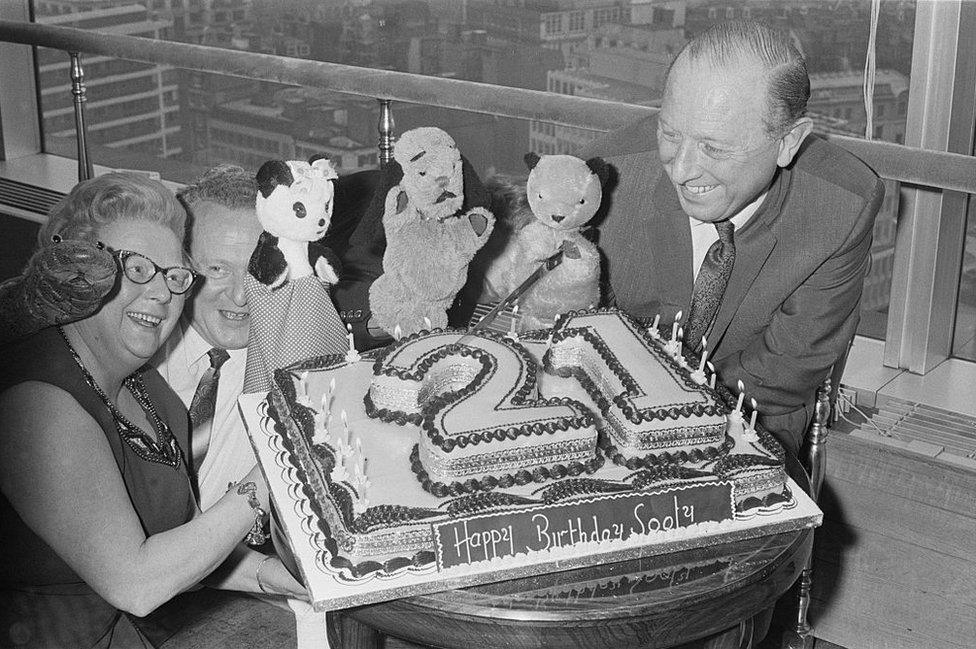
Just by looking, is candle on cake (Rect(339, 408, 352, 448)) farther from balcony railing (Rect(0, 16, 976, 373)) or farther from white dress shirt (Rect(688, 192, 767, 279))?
balcony railing (Rect(0, 16, 976, 373))

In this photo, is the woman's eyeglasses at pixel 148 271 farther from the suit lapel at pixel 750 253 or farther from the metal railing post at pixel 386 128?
the metal railing post at pixel 386 128

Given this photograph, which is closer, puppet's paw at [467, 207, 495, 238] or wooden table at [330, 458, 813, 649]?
wooden table at [330, 458, 813, 649]

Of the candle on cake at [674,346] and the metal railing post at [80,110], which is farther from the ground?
the metal railing post at [80,110]

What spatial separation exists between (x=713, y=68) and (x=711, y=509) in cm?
65

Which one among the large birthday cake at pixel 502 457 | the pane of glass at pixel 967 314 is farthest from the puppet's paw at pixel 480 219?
the pane of glass at pixel 967 314

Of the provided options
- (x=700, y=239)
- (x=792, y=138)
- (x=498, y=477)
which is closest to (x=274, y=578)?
(x=498, y=477)

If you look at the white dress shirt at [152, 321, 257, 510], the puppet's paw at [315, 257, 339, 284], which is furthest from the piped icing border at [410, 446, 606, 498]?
the white dress shirt at [152, 321, 257, 510]

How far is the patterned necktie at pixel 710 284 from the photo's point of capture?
6.03ft

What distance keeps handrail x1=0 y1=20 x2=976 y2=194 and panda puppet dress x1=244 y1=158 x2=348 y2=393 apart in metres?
0.97

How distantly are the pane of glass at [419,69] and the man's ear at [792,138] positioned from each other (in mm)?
862

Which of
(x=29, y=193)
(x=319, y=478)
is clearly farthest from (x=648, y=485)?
(x=29, y=193)

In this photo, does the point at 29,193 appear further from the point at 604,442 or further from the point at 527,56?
the point at 604,442

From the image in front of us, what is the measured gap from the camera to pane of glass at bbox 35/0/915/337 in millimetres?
2750

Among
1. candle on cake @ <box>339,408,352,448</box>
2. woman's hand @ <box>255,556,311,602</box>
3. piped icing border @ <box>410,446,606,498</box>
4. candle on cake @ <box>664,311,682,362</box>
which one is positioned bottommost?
woman's hand @ <box>255,556,311,602</box>
